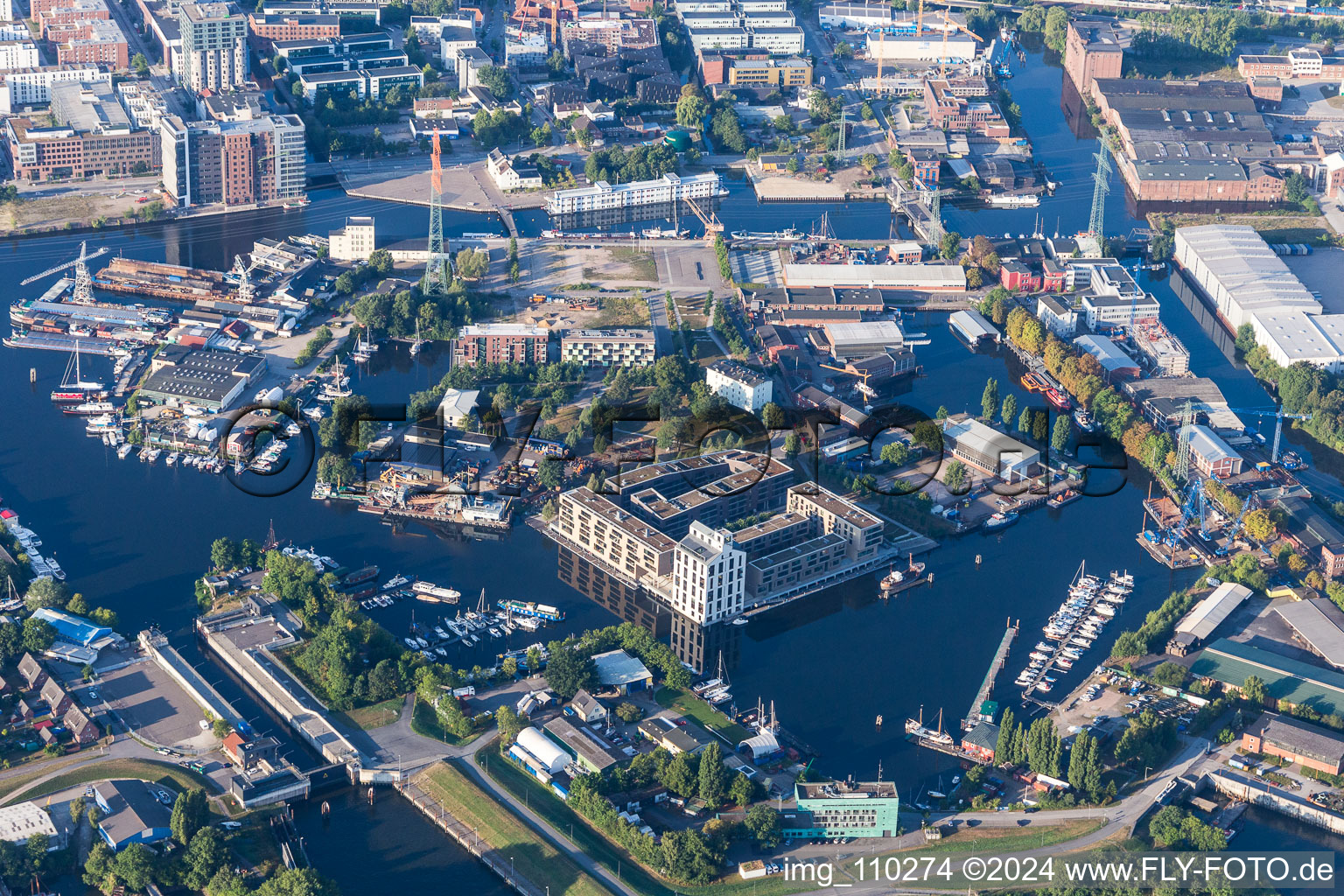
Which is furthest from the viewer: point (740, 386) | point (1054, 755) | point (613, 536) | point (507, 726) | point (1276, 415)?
point (1276, 415)

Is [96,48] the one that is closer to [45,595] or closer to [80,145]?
[80,145]

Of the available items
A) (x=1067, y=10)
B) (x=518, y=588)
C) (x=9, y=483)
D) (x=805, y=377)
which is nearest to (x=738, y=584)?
(x=518, y=588)

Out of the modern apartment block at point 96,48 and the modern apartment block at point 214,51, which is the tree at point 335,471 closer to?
the modern apartment block at point 214,51

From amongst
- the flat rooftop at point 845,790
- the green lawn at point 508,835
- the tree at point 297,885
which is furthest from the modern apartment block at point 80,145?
the flat rooftop at point 845,790

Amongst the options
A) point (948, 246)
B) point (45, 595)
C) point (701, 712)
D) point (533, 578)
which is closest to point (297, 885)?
point (701, 712)

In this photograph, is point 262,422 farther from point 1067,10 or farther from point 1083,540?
point 1067,10

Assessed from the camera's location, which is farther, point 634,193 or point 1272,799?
point 634,193
